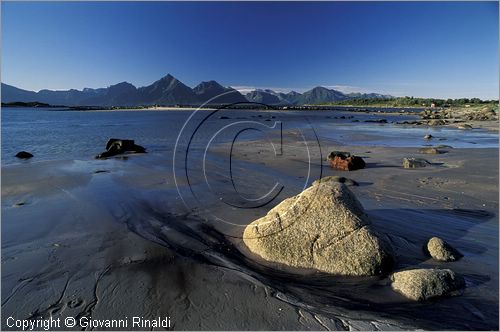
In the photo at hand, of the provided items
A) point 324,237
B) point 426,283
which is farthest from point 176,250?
point 426,283

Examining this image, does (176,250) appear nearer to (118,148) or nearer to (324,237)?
(324,237)

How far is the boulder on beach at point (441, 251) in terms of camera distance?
6.90 meters

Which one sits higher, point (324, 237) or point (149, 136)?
point (149, 136)

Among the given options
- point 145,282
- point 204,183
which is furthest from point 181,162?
point 145,282

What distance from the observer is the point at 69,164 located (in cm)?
1739

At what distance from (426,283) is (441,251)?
5.49 ft

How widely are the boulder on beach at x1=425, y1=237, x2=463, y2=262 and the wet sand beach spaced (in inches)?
7.2

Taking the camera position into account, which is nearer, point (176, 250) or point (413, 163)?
point (176, 250)

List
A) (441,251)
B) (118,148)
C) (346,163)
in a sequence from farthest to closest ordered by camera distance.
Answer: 1. (118,148)
2. (346,163)
3. (441,251)

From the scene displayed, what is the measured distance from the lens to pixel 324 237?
266 inches

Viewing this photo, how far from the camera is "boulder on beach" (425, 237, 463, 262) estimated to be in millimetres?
6902

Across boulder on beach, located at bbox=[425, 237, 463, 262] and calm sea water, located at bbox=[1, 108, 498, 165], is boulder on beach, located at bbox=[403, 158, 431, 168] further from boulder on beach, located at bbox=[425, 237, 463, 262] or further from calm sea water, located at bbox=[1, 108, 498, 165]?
calm sea water, located at bbox=[1, 108, 498, 165]

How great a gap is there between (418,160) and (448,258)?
10.4 m

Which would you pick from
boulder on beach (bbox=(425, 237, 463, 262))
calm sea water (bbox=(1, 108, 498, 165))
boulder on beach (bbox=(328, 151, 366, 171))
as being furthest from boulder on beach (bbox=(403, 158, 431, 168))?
calm sea water (bbox=(1, 108, 498, 165))
